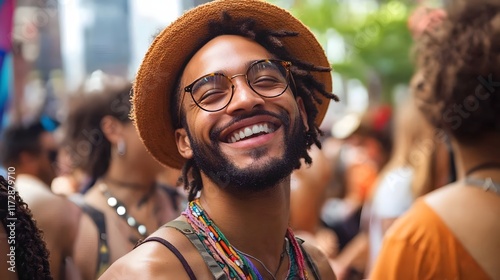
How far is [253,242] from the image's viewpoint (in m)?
2.84

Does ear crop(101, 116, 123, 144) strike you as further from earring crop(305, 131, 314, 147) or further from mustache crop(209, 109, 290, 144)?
mustache crop(209, 109, 290, 144)

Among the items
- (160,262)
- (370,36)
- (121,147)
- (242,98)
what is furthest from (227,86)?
(370,36)

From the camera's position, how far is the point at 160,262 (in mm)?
2477

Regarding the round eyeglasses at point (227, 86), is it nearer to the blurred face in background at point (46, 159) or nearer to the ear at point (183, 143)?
the ear at point (183, 143)

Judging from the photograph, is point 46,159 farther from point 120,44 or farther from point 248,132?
point 120,44

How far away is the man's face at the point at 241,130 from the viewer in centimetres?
270

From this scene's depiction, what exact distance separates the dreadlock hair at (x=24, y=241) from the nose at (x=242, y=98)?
0.79 metres

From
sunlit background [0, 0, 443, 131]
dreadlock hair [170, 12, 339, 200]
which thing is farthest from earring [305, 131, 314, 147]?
sunlit background [0, 0, 443, 131]

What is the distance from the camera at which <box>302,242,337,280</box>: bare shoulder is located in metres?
3.12

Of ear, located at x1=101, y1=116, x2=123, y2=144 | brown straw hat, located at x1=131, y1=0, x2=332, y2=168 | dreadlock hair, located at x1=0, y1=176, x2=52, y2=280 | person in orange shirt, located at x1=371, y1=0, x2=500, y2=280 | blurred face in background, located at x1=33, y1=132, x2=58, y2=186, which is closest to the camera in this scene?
dreadlock hair, located at x1=0, y1=176, x2=52, y2=280

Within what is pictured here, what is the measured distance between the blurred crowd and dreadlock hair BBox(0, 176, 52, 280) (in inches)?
1.7

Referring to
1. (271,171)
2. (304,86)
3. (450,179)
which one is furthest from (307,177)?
(271,171)

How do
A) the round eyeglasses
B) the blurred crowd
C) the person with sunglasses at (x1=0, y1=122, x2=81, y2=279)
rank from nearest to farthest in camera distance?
the round eyeglasses
the blurred crowd
the person with sunglasses at (x1=0, y1=122, x2=81, y2=279)

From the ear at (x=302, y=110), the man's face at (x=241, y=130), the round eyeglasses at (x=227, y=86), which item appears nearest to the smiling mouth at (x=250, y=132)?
the man's face at (x=241, y=130)
